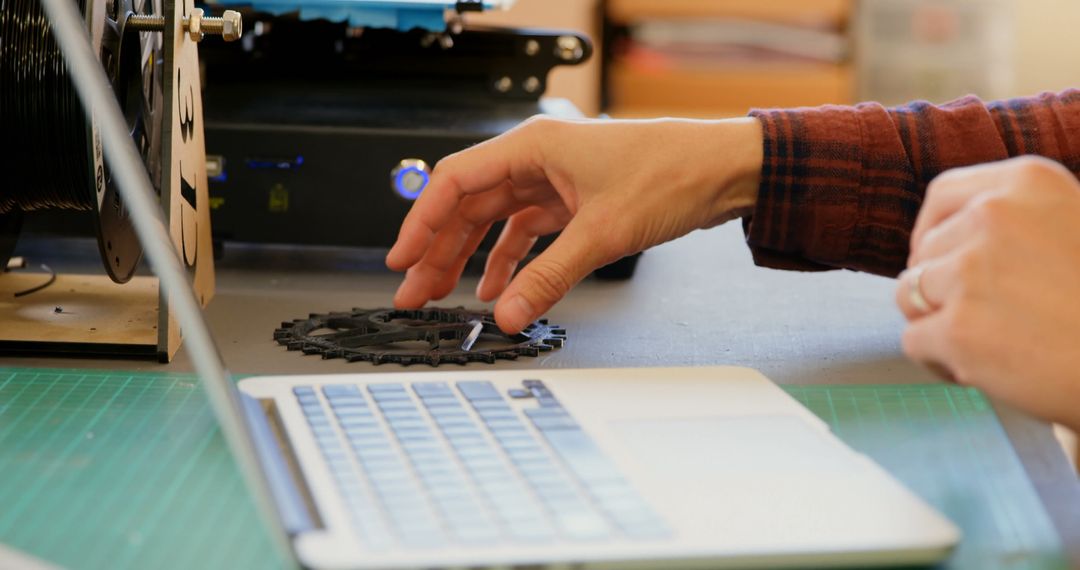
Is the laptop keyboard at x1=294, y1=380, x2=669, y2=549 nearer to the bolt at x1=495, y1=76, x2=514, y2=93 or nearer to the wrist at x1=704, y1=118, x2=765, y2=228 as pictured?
the wrist at x1=704, y1=118, x2=765, y2=228

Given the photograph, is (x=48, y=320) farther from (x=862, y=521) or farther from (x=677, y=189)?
(x=862, y=521)

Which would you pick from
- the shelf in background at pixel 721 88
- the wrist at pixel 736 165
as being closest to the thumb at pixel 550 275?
the wrist at pixel 736 165

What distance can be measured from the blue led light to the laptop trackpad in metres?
0.59

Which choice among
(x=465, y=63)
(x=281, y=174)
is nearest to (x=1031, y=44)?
(x=465, y=63)

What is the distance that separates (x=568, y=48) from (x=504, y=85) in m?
0.09

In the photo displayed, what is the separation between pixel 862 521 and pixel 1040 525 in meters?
0.12

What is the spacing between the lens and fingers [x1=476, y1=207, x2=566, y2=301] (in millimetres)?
1125

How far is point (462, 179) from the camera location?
102cm

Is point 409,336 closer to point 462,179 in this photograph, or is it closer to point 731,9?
point 462,179

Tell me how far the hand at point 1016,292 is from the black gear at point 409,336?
0.40 m

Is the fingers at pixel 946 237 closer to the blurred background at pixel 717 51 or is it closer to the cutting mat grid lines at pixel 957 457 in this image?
the cutting mat grid lines at pixel 957 457

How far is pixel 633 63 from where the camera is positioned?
3727mm

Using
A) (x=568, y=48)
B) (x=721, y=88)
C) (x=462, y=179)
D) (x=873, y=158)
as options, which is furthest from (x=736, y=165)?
(x=721, y=88)

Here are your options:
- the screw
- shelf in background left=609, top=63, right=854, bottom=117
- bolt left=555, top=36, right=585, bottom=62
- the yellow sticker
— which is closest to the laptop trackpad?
the screw
